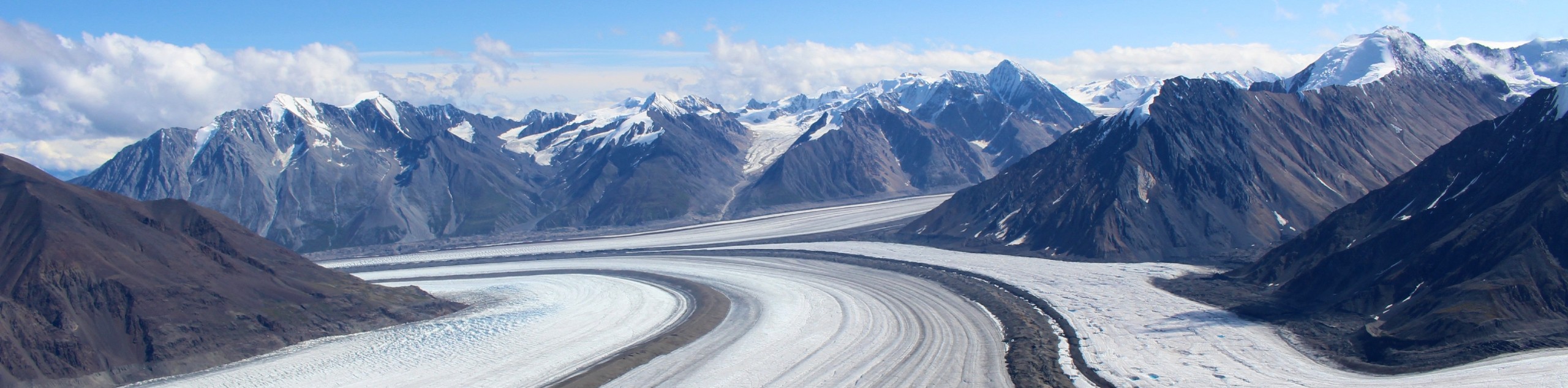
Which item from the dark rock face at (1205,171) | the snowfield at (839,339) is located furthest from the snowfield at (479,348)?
the dark rock face at (1205,171)

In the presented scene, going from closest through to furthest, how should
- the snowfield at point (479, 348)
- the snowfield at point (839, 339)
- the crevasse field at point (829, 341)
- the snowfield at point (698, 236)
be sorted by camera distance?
1. the crevasse field at point (829, 341)
2. the snowfield at point (839, 339)
3. the snowfield at point (479, 348)
4. the snowfield at point (698, 236)

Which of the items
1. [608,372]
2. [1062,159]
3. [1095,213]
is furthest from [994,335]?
[1062,159]

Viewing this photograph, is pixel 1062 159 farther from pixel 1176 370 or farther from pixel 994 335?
pixel 1176 370

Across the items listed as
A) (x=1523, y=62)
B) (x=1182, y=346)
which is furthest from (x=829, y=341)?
(x=1523, y=62)

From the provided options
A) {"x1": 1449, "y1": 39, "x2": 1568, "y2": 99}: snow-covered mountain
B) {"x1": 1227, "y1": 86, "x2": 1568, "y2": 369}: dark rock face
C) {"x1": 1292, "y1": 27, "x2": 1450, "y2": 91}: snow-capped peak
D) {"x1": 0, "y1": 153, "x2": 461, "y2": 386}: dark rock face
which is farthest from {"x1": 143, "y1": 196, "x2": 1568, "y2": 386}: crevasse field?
{"x1": 1449, "y1": 39, "x2": 1568, "y2": 99}: snow-covered mountain

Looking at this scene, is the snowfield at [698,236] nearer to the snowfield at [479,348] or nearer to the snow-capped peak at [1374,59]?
the snowfield at [479,348]

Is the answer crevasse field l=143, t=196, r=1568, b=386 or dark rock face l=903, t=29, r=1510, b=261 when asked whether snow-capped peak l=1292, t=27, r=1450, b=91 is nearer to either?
dark rock face l=903, t=29, r=1510, b=261
